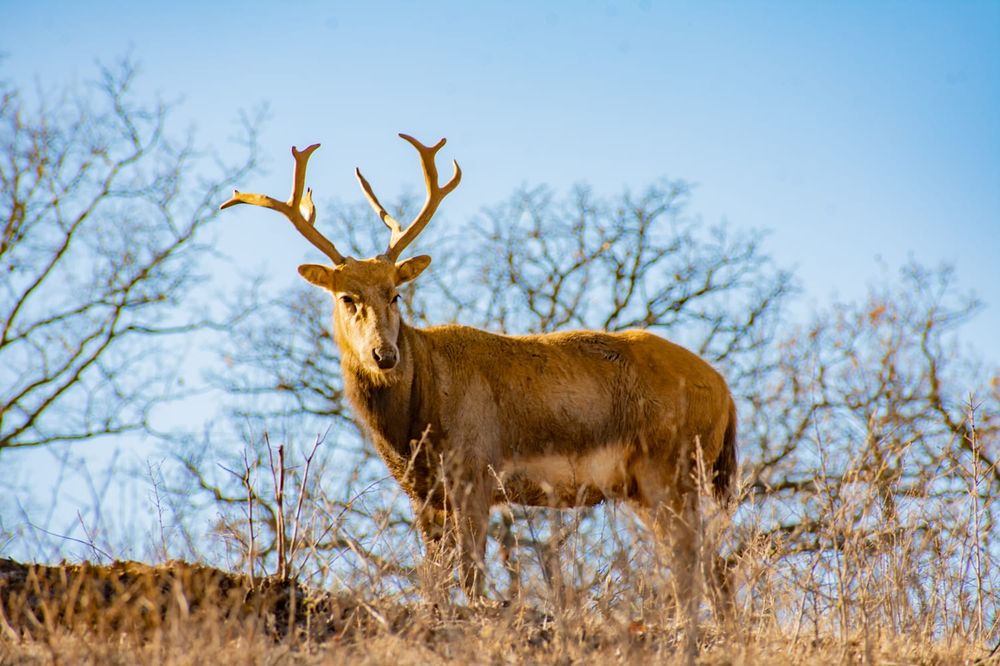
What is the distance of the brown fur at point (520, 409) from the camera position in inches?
281

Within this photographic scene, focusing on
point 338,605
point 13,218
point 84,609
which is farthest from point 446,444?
point 13,218

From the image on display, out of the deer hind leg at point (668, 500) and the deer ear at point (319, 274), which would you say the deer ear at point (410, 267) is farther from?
the deer hind leg at point (668, 500)

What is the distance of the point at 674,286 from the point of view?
52.9 feet

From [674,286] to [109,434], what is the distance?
27.0 ft

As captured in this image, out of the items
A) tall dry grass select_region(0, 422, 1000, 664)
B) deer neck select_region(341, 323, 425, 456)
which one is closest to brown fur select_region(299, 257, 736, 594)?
deer neck select_region(341, 323, 425, 456)

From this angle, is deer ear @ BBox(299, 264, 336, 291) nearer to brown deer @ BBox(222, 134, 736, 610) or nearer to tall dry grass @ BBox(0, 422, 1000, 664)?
brown deer @ BBox(222, 134, 736, 610)

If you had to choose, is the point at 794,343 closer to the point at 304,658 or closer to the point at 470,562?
the point at 470,562

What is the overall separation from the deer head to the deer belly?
3.64 ft

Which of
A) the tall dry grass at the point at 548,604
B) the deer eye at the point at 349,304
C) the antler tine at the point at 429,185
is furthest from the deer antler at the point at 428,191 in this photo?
the tall dry grass at the point at 548,604

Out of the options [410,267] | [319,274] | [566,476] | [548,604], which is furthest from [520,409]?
[548,604]

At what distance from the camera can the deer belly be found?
7.36 meters

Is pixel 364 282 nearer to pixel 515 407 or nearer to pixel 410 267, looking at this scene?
pixel 410 267

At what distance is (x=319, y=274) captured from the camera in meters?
7.51

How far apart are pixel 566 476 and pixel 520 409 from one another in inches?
21.5
